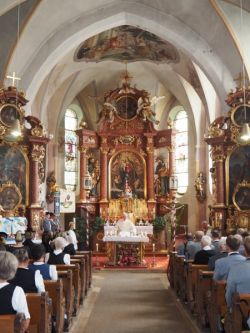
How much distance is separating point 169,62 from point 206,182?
221 inches

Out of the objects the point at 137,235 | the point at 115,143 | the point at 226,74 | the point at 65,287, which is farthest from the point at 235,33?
the point at 65,287

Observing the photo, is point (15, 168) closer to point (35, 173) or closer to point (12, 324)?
point (35, 173)

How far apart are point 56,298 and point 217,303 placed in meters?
2.04

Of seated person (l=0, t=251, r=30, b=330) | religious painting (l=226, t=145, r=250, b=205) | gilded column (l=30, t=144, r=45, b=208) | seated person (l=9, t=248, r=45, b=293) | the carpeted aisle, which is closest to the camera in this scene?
seated person (l=0, t=251, r=30, b=330)

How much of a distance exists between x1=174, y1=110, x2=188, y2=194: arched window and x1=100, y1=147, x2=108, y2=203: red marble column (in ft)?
12.5

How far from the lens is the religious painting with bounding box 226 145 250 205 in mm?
15914

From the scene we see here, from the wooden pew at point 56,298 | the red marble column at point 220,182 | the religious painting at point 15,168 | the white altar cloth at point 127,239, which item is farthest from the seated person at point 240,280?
the religious painting at point 15,168

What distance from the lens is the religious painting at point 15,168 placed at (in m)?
16.2

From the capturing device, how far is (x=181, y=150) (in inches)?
958

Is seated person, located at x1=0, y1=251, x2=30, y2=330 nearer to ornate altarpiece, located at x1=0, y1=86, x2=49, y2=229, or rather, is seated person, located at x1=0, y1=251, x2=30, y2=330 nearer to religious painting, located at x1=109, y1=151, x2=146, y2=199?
ornate altarpiece, located at x1=0, y1=86, x2=49, y2=229

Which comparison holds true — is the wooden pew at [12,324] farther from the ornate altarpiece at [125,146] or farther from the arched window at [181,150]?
the arched window at [181,150]

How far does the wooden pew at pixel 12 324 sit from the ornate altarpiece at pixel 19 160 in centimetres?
1184

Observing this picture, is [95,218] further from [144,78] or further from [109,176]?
[144,78]

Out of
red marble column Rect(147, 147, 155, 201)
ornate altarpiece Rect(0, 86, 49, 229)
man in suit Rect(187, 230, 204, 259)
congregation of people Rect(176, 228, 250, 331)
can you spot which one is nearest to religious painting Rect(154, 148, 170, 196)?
red marble column Rect(147, 147, 155, 201)
